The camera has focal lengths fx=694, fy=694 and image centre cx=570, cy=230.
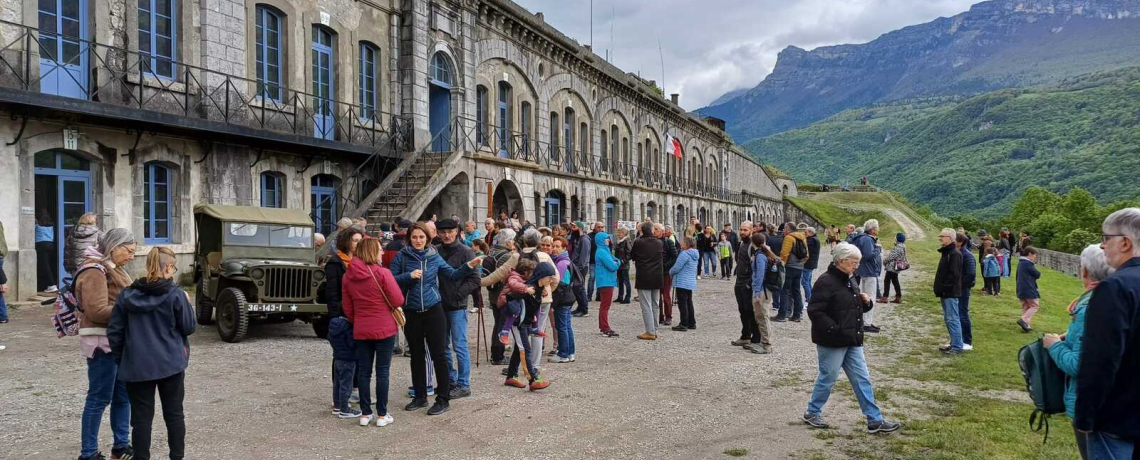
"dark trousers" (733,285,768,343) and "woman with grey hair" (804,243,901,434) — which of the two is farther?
"dark trousers" (733,285,768,343)

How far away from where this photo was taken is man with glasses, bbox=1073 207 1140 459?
307 centimetres

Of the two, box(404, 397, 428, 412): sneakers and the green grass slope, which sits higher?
the green grass slope

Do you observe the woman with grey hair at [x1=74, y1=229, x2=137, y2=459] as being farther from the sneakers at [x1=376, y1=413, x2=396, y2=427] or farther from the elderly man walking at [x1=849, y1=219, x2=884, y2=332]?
the elderly man walking at [x1=849, y1=219, x2=884, y2=332]

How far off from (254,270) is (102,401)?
5.18 metres

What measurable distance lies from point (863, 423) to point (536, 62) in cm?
2291

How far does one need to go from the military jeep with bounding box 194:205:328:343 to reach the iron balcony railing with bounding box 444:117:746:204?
9486 millimetres

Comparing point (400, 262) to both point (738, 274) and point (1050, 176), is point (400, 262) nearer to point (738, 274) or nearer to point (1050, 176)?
point (738, 274)

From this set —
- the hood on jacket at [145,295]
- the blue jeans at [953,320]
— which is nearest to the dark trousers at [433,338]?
the hood on jacket at [145,295]

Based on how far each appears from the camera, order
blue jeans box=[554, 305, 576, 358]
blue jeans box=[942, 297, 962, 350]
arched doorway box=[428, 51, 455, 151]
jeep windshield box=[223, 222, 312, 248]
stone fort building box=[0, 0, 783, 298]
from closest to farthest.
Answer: blue jeans box=[554, 305, 576, 358]
blue jeans box=[942, 297, 962, 350]
jeep windshield box=[223, 222, 312, 248]
stone fort building box=[0, 0, 783, 298]
arched doorway box=[428, 51, 455, 151]

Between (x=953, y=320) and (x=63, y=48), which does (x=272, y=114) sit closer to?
(x=63, y=48)

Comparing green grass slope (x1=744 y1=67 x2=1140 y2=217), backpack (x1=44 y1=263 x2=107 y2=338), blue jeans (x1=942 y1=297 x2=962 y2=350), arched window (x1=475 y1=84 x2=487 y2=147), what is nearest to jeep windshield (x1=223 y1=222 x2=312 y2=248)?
backpack (x1=44 y1=263 x2=107 y2=338)

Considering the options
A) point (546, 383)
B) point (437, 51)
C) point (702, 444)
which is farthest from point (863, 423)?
point (437, 51)

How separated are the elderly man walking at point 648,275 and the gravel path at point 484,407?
74 centimetres

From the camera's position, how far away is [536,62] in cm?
2736
